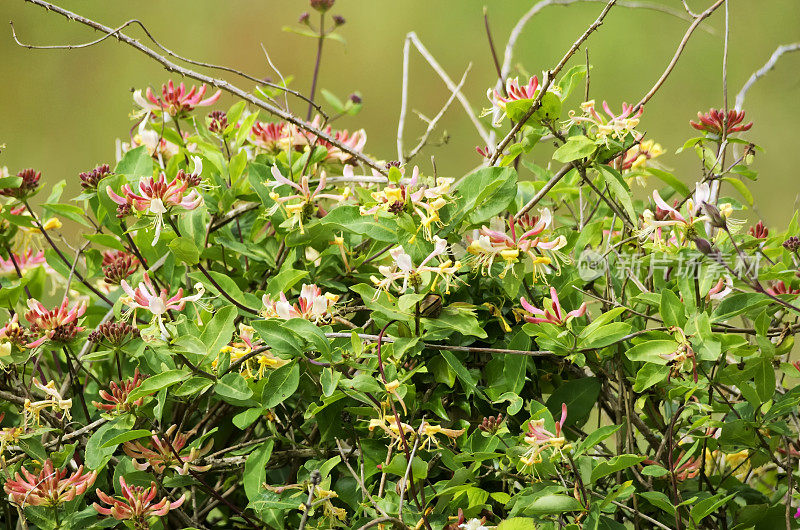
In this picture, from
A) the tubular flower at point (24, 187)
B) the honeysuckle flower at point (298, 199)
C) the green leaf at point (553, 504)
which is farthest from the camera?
Answer: the tubular flower at point (24, 187)

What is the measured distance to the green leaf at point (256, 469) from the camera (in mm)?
549

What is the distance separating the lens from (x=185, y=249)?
594 millimetres

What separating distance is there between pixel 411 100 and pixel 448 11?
18.4 inches

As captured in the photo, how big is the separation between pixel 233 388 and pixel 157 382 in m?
0.05

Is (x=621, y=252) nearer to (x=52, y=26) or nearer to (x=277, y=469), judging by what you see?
(x=277, y=469)

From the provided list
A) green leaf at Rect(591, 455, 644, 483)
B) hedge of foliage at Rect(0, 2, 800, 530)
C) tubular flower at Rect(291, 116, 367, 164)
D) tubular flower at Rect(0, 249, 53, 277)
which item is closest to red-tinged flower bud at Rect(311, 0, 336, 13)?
tubular flower at Rect(291, 116, 367, 164)

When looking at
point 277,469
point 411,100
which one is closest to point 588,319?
point 277,469

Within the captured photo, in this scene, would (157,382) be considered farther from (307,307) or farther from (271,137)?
(271,137)

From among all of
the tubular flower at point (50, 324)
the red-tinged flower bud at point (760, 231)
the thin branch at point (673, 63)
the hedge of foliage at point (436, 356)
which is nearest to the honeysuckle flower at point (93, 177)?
the hedge of foliage at point (436, 356)

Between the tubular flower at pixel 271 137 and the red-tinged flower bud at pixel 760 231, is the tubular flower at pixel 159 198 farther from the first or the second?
the red-tinged flower bud at pixel 760 231

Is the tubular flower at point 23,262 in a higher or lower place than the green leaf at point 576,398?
higher

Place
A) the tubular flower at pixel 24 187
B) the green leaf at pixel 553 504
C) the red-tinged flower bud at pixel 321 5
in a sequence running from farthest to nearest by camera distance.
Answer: the red-tinged flower bud at pixel 321 5, the tubular flower at pixel 24 187, the green leaf at pixel 553 504

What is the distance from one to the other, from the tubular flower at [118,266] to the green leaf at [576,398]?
0.39m

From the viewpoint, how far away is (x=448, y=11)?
2570 mm
